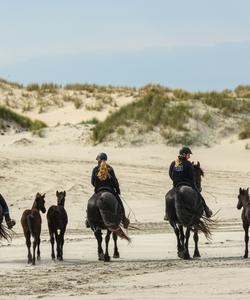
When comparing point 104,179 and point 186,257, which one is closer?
point 186,257

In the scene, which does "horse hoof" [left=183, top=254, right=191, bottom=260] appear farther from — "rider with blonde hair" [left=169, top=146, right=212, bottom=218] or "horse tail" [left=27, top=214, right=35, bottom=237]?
"horse tail" [left=27, top=214, right=35, bottom=237]

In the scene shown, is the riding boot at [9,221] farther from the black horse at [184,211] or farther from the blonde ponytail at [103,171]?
the black horse at [184,211]

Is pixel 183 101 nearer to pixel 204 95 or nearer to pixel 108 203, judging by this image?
pixel 204 95

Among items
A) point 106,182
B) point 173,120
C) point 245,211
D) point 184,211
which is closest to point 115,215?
point 106,182

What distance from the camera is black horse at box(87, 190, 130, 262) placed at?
16.7m

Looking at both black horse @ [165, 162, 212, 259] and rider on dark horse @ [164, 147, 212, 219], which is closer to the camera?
black horse @ [165, 162, 212, 259]

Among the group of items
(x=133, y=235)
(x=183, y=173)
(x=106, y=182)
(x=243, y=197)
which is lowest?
(x=133, y=235)

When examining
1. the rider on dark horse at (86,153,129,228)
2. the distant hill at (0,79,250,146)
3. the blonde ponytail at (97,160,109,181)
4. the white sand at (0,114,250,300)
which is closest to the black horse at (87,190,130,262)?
the rider on dark horse at (86,153,129,228)

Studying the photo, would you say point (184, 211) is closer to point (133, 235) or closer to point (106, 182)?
point (106, 182)

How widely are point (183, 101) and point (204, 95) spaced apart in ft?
→ 6.73

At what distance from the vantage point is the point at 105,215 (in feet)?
54.9

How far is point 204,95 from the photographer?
42719 millimetres

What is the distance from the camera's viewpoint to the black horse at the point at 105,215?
54.9 feet

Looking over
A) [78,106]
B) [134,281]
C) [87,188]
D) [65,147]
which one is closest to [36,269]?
[134,281]
